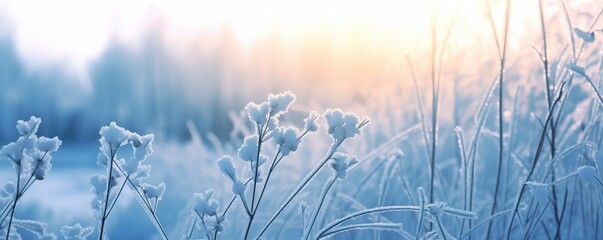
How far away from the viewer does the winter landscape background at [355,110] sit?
1569mm

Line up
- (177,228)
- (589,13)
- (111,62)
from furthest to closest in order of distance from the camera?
(111,62)
(589,13)
(177,228)

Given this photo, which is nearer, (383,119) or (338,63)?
(383,119)

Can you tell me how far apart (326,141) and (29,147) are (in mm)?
2073

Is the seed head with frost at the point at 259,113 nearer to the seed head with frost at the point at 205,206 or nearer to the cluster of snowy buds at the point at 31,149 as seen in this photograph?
the seed head with frost at the point at 205,206

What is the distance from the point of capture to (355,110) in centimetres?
393

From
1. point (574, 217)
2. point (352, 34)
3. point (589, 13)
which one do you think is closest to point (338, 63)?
point (352, 34)

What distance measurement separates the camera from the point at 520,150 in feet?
7.55

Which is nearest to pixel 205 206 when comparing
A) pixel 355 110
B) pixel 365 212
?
pixel 365 212

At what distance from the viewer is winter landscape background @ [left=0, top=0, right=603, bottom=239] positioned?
1.57m

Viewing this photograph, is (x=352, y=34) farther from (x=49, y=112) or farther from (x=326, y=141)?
(x=326, y=141)

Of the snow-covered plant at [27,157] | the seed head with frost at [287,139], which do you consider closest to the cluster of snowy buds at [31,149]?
the snow-covered plant at [27,157]

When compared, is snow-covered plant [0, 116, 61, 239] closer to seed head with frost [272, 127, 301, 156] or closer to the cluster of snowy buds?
the cluster of snowy buds

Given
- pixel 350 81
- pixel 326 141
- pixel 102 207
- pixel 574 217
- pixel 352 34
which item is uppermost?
pixel 352 34

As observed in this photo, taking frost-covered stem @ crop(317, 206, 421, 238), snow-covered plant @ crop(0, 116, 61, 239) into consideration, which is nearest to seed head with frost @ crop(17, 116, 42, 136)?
snow-covered plant @ crop(0, 116, 61, 239)
